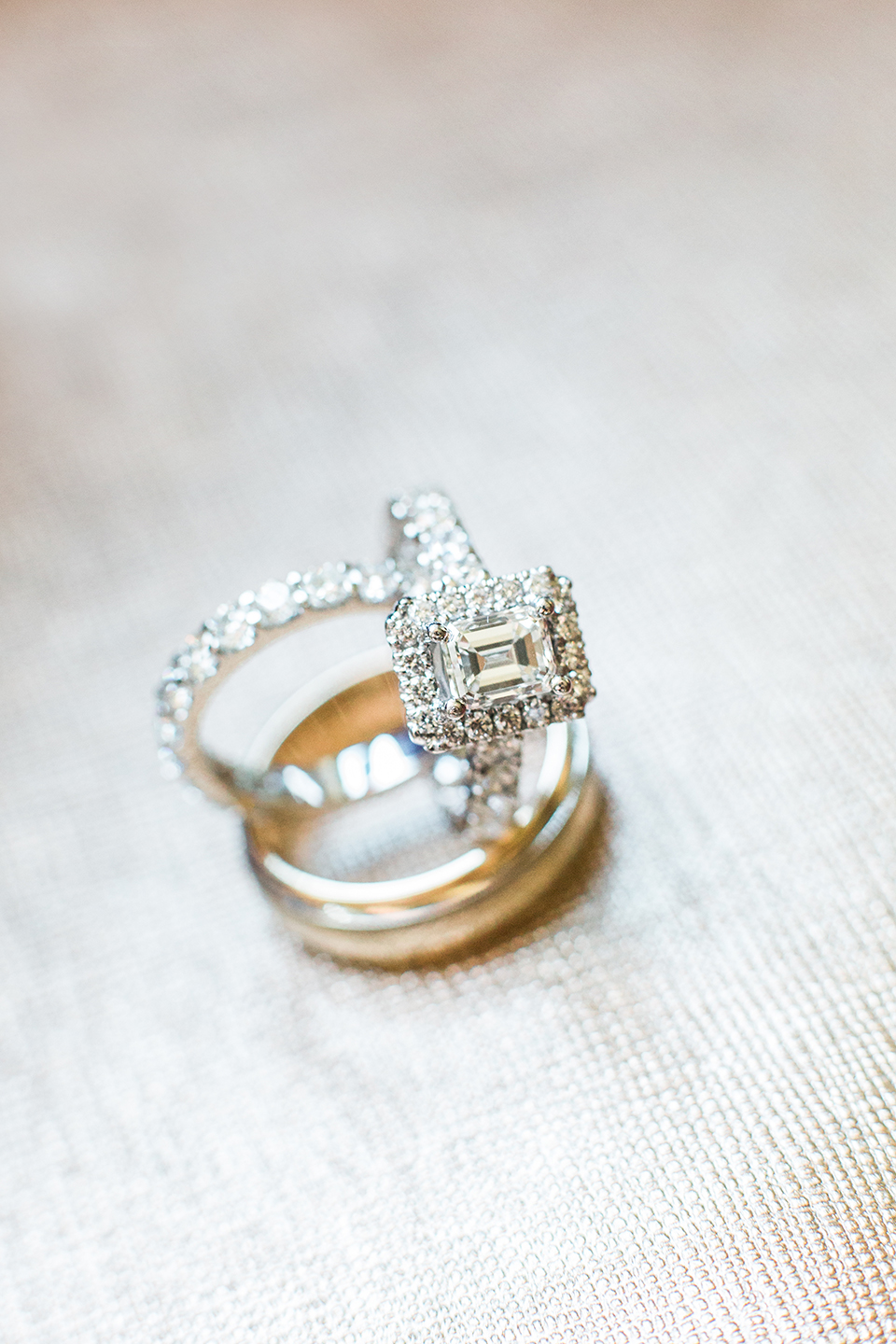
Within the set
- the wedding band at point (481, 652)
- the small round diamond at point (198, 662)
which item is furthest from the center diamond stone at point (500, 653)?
the small round diamond at point (198, 662)

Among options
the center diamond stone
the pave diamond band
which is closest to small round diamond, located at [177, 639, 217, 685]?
the pave diamond band

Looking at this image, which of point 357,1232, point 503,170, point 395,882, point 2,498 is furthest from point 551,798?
point 503,170

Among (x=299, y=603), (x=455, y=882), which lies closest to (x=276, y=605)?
(x=299, y=603)

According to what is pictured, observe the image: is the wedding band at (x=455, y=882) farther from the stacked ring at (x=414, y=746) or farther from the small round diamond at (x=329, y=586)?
the small round diamond at (x=329, y=586)

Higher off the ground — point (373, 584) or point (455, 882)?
point (373, 584)

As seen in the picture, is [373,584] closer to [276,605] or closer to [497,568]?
[276,605]

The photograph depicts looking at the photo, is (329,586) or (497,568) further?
(497,568)

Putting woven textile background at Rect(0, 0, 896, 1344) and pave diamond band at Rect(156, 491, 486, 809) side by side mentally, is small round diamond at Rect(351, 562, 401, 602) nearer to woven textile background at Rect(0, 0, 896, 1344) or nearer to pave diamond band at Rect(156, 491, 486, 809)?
pave diamond band at Rect(156, 491, 486, 809)
